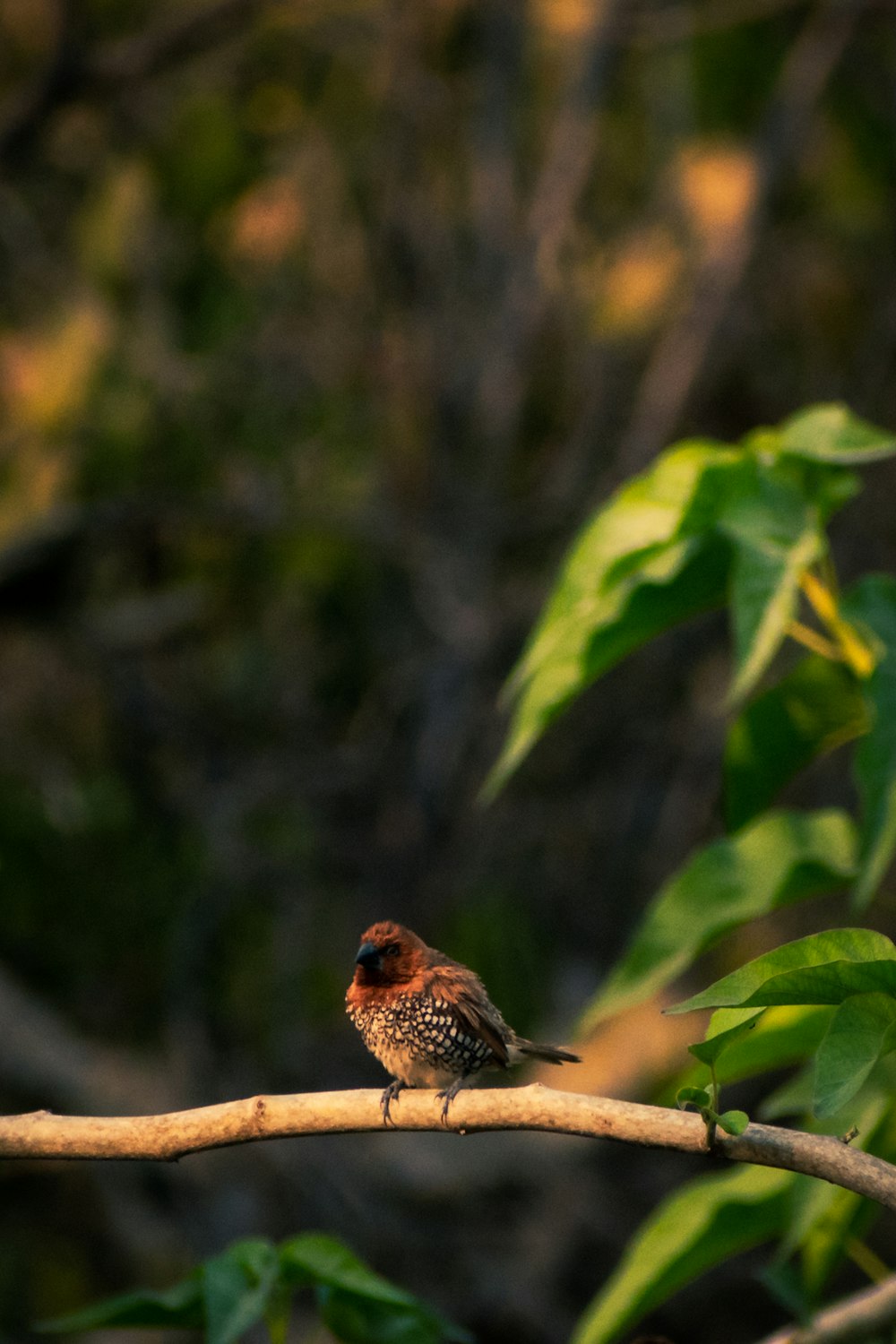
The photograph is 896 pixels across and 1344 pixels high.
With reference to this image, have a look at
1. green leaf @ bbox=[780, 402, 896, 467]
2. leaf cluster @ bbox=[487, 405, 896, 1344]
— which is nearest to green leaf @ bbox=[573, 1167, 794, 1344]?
leaf cluster @ bbox=[487, 405, 896, 1344]

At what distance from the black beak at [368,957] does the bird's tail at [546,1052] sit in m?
0.24

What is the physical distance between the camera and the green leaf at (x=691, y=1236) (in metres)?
1.95

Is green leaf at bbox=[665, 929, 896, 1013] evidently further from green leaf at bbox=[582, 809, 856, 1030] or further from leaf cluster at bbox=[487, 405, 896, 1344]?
green leaf at bbox=[582, 809, 856, 1030]

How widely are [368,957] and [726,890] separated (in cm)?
55

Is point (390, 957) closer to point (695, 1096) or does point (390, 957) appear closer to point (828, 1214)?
point (828, 1214)

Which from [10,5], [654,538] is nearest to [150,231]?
[10,5]

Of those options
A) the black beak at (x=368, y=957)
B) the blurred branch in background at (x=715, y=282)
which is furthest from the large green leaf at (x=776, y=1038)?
the blurred branch in background at (x=715, y=282)

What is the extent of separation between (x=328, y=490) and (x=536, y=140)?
7.10ft

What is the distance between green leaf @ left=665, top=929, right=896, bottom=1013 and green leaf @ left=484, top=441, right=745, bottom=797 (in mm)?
634

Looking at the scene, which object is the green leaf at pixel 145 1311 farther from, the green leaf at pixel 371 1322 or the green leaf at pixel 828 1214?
the green leaf at pixel 828 1214

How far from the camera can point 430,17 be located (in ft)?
22.7

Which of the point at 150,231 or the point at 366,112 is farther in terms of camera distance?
the point at 366,112

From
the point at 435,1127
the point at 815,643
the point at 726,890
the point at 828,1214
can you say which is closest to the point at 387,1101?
the point at 435,1127

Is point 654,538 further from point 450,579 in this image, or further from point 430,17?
point 430,17
